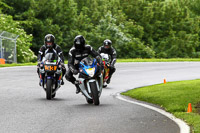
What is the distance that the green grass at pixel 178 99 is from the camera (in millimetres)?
8109

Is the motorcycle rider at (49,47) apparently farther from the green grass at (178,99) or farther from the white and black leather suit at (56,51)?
the green grass at (178,99)

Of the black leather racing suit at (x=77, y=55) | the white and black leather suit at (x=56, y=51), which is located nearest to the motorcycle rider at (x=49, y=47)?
the white and black leather suit at (x=56, y=51)

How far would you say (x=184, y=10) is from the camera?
70125mm

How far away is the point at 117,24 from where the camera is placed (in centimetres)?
6481

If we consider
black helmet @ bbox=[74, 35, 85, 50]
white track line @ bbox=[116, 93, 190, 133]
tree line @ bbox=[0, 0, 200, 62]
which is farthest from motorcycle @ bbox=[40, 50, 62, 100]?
tree line @ bbox=[0, 0, 200, 62]

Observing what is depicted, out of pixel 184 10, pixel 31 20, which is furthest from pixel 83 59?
pixel 184 10

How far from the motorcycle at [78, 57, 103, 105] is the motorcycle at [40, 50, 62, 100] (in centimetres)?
122

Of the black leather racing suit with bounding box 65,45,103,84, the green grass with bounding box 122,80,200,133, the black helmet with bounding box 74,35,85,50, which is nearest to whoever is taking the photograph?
the green grass with bounding box 122,80,200,133

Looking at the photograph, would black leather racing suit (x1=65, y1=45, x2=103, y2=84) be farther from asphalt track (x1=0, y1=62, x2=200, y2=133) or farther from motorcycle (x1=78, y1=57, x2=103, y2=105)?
asphalt track (x1=0, y1=62, x2=200, y2=133)

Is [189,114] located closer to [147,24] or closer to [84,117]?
[84,117]

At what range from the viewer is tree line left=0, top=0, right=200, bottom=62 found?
5519cm

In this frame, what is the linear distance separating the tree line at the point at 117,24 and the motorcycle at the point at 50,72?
3074 centimetres

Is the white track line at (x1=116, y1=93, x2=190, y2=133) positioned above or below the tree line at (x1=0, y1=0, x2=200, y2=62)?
below

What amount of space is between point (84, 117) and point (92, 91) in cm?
155
